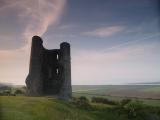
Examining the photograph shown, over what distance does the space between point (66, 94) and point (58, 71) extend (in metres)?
2.38

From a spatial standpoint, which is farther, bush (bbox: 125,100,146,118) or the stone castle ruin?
the stone castle ruin

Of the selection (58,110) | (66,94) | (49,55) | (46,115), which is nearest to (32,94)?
(66,94)

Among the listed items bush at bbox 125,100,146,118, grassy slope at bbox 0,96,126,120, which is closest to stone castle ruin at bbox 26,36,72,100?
bush at bbox 125,100,146,118

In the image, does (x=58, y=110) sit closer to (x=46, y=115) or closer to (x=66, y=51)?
(x=46, y=115)

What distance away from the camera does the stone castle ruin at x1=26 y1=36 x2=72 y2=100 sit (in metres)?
19.0

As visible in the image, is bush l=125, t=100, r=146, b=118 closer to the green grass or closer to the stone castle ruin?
the green grass

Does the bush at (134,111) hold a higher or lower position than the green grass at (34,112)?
lower

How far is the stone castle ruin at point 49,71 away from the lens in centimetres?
1902

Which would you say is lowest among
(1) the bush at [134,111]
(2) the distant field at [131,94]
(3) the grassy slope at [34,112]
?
(1) the bush at [134,111]

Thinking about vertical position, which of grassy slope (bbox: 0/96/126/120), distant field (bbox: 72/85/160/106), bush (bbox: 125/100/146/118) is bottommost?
bush (bbox: 125/100/146/118)

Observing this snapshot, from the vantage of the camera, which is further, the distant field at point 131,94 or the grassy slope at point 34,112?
the distant field at point 131,94

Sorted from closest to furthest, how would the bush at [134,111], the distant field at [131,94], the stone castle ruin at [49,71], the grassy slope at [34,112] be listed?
the grassy slope at [34,112] → the bush at [134,111] → the stone castle ruin at [49,71] → the distant field at [131,94]

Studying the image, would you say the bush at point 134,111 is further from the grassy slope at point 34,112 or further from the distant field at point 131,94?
the distant field at point 131,94

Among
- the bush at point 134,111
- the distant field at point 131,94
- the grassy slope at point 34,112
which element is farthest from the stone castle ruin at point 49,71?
the distant field at point 131,94
